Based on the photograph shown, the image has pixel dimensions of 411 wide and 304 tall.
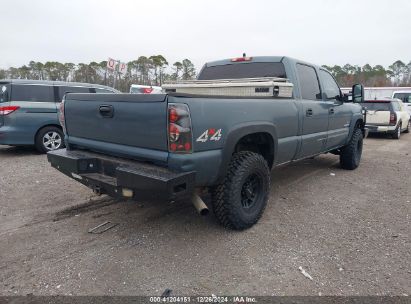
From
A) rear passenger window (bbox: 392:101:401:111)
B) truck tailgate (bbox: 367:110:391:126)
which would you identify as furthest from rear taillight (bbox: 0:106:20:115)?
rear passenger window (bbox: 392:101:401:111)

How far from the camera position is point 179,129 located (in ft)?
8.97

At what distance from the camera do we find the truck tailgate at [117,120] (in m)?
2.83

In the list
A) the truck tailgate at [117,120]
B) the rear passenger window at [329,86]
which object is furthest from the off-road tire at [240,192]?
the rear passenger window at [329,86]

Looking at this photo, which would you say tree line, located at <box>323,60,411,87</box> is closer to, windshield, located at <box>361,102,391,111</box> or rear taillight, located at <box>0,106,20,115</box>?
windshield, located at <box>361,102,391,111</box>

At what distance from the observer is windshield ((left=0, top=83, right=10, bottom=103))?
7.06 meters

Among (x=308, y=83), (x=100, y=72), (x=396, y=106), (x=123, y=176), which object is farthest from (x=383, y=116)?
(x=100, y=72)

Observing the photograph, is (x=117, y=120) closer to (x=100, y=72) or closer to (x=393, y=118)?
→ (x=393, y=118)

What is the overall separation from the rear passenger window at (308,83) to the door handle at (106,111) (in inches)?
103

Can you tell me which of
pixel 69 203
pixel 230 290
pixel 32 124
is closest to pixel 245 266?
pixel 230 290

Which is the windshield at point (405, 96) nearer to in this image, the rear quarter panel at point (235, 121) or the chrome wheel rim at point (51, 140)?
the rear quarter panel at point (235, 121)

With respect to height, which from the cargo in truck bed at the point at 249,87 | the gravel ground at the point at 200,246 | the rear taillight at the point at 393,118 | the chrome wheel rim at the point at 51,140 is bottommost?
the gravel ground at the point at 200,246

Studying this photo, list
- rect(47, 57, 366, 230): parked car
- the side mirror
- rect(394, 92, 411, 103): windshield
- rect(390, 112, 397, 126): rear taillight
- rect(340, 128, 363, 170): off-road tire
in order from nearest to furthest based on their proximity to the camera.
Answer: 1. rect(47, 57, 366, 230): parked car
2. the side mirror
3. rect(340, 128, 363, 170): off-road tire
4. rect(390, 112, 397, 126): rear taillight
5. rect(394, 92, 411, 103): windshield

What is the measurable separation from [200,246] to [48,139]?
5751 mm

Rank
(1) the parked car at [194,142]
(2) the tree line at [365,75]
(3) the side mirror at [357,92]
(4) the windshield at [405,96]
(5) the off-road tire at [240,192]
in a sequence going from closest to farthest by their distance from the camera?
1. (1) the parked car at [194,142]
2. (5) the off-road tire at [240,192]
3. (3) the side mirror at [357,92]
4. (4) the windshield at [405,96]
5. (2) the tree line at [365,75]
